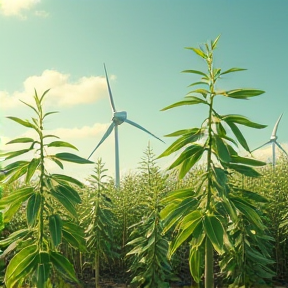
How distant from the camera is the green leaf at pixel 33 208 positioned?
424 centimetres

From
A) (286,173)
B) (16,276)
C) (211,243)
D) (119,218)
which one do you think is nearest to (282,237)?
(286,173)

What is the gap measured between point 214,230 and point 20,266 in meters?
1.78

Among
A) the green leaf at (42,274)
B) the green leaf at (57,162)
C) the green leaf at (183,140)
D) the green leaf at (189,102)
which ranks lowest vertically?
the green leaf at (42,274)

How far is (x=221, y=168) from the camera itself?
3.96m

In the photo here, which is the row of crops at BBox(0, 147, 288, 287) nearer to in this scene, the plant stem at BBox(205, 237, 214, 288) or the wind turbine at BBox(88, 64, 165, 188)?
the plant stem at BBox(205, 237, 214, 288)

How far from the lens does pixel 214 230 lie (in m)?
3.93

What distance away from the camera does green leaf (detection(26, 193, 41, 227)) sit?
4.24 metres

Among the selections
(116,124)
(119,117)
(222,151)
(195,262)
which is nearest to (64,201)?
(195,262)

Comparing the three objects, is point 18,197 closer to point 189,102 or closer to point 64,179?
point 64,179

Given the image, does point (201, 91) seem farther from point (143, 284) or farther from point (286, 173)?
point (286, 173)

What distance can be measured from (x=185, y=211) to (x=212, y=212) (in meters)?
0.22

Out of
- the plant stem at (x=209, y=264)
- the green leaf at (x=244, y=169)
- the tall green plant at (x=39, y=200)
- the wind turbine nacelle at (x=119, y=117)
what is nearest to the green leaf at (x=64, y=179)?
the tall green plant at (x=39, y=200)

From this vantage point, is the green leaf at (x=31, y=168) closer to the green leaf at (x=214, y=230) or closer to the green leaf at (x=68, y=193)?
the green leaf at (x=68, y=193)

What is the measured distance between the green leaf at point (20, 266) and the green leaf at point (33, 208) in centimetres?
34
